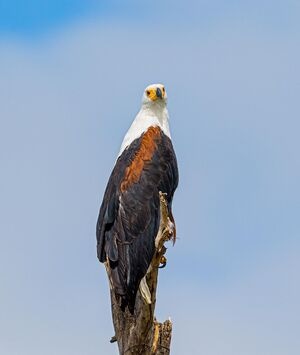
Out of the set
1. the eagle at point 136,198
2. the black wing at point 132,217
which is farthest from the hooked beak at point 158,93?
the black wing at point 132,217

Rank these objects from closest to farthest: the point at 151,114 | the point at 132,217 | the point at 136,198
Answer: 1. the point at 132,217
2. the point at 136,198
3. the point at 151,114

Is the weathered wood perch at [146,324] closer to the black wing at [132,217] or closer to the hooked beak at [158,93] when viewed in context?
the black wing at [132,217]

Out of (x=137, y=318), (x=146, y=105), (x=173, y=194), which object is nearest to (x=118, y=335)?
(x=137, y=318)

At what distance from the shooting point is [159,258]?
14.7 meters

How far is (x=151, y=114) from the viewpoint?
56.5ft

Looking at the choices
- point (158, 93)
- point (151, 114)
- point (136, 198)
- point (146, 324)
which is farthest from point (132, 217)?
point (158, 93)

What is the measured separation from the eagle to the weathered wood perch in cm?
11

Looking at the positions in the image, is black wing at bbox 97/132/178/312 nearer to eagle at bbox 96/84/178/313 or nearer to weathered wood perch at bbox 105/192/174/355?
eagle at bbox 96/84/178/313

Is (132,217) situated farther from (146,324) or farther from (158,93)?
(158,93)

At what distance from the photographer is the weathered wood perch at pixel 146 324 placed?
1423 cm

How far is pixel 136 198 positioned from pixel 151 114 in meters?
1.85

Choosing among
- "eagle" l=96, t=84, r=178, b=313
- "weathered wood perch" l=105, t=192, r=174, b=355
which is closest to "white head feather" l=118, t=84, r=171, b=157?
"eagle" l=96, t=84, r=178, b=313

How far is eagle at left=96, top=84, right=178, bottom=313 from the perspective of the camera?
1488 centimetres

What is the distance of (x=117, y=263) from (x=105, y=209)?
0.79 metres
